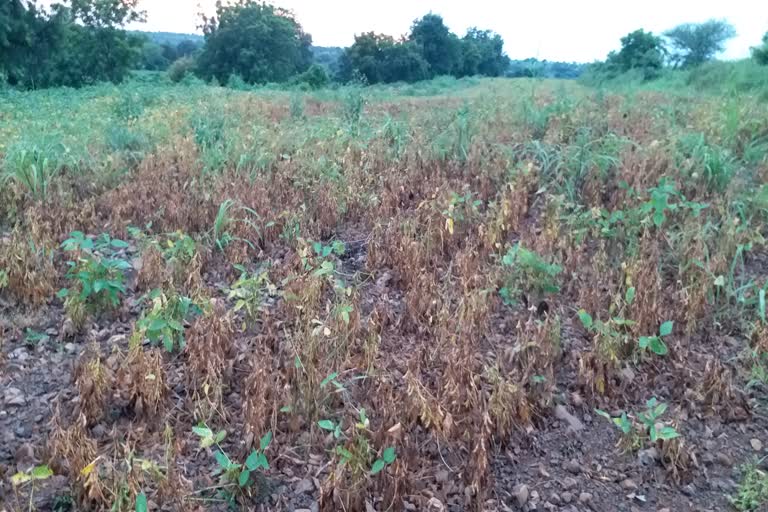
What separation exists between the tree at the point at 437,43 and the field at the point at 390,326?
1209 inches

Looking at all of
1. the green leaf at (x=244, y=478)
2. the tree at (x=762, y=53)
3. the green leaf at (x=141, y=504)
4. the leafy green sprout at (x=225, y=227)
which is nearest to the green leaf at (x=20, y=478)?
the green leaf at (x=141, y=504)

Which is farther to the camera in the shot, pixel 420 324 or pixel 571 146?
pixel 571 146

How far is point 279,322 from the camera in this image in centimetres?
291

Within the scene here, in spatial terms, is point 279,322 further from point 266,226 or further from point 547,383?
point 547,383

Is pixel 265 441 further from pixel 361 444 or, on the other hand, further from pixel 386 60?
pixel 386 60

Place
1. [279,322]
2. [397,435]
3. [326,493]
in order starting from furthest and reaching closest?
[279,322], [397,435], [326,493]

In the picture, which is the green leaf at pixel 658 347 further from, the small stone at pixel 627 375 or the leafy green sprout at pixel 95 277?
the leafy green sprout at pixel 95 277

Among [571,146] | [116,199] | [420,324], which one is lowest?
[420,324]

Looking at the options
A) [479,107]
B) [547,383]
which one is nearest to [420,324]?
[547,383]

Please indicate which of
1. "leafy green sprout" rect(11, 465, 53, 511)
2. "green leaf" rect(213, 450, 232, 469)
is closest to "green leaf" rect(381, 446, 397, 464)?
"green leaf" rect(213, 450, 232, 469)

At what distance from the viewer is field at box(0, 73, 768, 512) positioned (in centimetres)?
214

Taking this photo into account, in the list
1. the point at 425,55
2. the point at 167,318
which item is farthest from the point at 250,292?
the point at 425,55

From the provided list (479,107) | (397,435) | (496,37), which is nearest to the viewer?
(397,435)

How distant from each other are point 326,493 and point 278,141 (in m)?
3.79
